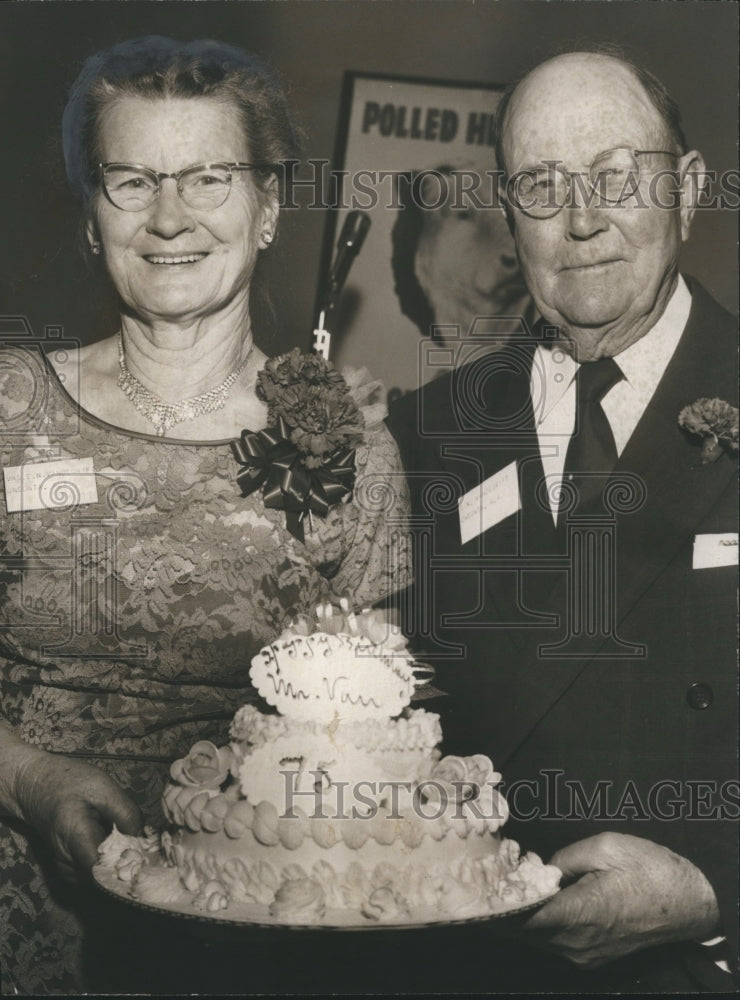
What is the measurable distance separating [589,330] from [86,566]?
4.84 feet

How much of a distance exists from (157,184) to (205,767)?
1503 mm

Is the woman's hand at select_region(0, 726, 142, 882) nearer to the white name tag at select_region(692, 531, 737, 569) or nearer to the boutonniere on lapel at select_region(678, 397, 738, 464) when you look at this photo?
the white name tag at select_region(692, 531, 737, 569)

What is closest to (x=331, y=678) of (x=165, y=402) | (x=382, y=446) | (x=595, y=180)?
(x=382, y=446)

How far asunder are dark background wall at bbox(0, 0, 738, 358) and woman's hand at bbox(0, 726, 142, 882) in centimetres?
112

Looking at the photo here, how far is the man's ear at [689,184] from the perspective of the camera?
3.80 m

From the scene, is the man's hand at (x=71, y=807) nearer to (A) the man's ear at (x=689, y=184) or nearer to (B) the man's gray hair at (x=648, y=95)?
(B) the man's gray hair at (x=648, y=95)

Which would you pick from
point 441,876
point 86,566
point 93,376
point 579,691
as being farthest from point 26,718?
point 579,691

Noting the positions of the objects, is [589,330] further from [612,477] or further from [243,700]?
[243,700]

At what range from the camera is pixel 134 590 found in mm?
3701

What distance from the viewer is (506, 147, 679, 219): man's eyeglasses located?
147 inches

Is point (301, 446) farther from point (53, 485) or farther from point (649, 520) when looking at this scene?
point (649, 520)

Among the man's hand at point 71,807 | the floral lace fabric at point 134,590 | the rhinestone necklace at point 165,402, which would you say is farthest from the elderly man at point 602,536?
the man's hand at point 71,807

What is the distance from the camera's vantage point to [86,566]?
3723 millimetres

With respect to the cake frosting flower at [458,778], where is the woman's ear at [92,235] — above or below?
above
